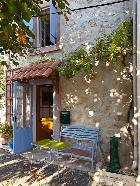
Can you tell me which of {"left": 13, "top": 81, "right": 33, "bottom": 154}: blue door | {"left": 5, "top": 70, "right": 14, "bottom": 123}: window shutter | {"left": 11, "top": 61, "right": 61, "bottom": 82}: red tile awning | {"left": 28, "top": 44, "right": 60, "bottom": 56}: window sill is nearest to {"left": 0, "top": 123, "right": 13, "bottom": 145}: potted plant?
{"left": 5, "top": 70, "right": 14, "bottom": 123}: window shutter

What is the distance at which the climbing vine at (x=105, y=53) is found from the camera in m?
6.57

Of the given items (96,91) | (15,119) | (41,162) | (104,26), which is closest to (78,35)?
(104,26)

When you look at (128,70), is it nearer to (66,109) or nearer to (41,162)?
(66,109)

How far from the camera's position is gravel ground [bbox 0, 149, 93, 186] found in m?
6.06

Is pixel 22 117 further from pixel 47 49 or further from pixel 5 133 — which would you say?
pixel 47 49

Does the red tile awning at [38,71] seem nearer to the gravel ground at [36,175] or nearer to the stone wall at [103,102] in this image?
the stone wall at [103,102]

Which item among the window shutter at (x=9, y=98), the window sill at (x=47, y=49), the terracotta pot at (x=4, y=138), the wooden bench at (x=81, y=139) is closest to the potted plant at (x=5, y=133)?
the terracotta pot at (x=4, y=138)

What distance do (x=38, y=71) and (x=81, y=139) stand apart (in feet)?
7.63

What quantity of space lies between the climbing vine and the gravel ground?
2551 mm

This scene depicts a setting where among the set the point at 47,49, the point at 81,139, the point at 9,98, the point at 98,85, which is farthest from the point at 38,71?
the point at 9,98

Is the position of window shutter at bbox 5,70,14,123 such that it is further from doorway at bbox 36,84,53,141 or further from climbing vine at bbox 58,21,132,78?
climbing vine at bbox 58,21,132,78

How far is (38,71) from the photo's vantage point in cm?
803

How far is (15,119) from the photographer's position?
851 cm

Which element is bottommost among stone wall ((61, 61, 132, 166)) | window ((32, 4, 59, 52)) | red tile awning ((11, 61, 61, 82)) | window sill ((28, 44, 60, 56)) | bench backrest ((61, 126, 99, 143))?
bench backrest ((61, 126, 99, 143))
